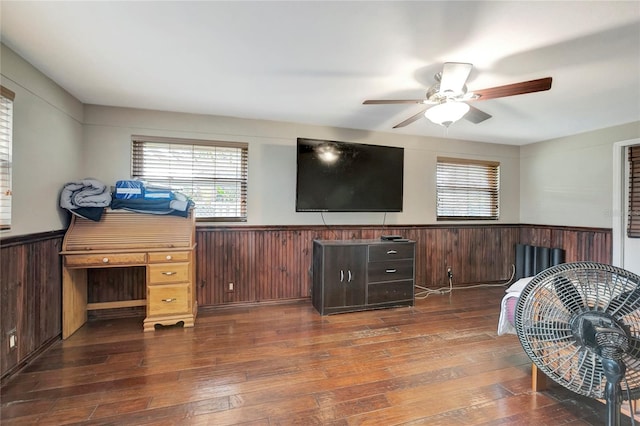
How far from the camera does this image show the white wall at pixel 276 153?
320cm

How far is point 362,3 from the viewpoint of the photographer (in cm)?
157

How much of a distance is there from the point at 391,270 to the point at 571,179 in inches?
123

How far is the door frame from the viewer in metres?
3.64

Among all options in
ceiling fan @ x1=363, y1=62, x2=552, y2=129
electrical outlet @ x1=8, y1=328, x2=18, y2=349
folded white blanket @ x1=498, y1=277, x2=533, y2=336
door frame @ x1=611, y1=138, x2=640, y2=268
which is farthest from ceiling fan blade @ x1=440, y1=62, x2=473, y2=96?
electrical outlet @ x1=8, y1=328, x2=18, y2=349

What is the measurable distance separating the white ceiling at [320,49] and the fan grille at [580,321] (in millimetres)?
1444


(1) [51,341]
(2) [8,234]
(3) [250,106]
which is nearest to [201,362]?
(1) [51,341]

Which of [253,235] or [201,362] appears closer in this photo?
[201,362]

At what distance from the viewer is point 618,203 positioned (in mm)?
3678

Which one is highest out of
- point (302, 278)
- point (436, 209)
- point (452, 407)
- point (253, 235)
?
point (436, 209)

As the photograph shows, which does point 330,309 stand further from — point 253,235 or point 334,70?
point 334,70

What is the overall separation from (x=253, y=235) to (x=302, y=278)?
87cm

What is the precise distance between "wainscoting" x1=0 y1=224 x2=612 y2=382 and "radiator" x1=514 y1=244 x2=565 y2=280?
0.11 metres

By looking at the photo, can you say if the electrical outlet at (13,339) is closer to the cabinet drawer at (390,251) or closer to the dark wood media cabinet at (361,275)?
the dark wood media cabinet at (361,275)

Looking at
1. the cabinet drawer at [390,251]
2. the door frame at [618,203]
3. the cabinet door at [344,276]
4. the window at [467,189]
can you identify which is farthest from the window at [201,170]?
the door frame at [618,203]
